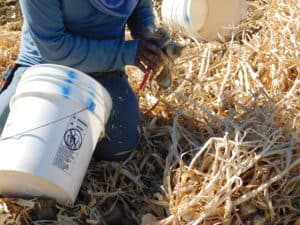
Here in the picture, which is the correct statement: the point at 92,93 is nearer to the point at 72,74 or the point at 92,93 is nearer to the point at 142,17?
the point at 72,74

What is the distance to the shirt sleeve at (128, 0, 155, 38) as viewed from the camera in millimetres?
1717

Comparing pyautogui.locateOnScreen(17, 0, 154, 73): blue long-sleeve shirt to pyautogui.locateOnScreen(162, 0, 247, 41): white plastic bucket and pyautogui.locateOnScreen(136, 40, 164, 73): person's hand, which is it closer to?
pyautogui.locateOnScreen(136, 40, 164, 73): person's hand

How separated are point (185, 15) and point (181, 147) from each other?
2.57 feet

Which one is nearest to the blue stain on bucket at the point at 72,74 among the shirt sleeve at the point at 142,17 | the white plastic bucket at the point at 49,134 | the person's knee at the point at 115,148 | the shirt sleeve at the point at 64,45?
the white plastic bucket at the point at 49,134

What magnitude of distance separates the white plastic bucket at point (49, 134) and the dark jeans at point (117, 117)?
164 mm

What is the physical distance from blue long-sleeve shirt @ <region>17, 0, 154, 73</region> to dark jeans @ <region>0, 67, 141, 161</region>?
97mm

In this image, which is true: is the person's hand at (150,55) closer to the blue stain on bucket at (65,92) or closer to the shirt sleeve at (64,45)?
the shirt sleeve at (64,45)

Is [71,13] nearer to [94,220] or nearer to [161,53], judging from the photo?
[161,53]

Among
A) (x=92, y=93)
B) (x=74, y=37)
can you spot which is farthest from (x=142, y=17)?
(x=92, y=93)

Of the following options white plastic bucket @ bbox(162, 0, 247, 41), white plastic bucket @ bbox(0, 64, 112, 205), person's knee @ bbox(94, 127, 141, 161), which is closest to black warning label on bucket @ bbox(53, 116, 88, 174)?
white plastic bucket @ bbox(0, 64, 112, 205)

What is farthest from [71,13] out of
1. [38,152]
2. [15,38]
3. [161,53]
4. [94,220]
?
[15,38]

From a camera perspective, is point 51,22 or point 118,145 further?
point 118,145

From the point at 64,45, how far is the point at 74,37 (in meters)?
0.04

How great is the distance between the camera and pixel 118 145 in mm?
1571
